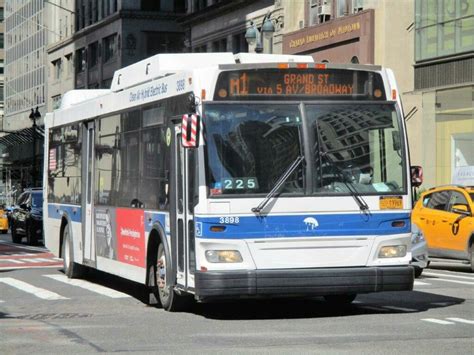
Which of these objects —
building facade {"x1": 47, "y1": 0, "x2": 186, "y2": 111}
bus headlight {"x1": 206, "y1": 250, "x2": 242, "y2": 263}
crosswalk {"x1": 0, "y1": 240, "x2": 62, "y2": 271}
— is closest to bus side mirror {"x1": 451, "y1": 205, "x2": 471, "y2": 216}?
crosswalk {"x1": 0, "y1": 240, "x2": 62, "y2": 271}

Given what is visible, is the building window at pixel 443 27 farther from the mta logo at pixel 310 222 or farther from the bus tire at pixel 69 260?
the mta logo at pixel 310 222

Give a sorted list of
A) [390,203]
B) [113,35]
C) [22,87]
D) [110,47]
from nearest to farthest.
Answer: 1. [390,203]
2. [113,35]
3. [110,47]
4. [22,87]

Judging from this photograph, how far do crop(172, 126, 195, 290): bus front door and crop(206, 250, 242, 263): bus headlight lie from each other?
39cm

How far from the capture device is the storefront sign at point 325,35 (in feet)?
150

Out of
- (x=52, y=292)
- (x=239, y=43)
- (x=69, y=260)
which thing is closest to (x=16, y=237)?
(x=239, y=43)

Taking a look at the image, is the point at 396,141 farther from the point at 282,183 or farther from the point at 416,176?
the point at 282,183

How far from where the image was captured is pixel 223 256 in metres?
13.6

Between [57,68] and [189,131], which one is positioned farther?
[57,68]

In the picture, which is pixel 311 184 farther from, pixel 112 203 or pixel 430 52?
pixel 430 52

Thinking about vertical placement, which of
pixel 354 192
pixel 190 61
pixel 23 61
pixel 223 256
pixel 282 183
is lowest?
pixel 223 256

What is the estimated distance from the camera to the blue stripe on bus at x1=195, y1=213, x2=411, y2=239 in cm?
1359

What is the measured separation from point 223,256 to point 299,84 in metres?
2.21

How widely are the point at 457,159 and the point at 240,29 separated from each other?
2250 centimetres

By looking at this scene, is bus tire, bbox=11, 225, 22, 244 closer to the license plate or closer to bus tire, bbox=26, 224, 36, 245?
bus tire, bbox=26, 224, 36, 245
